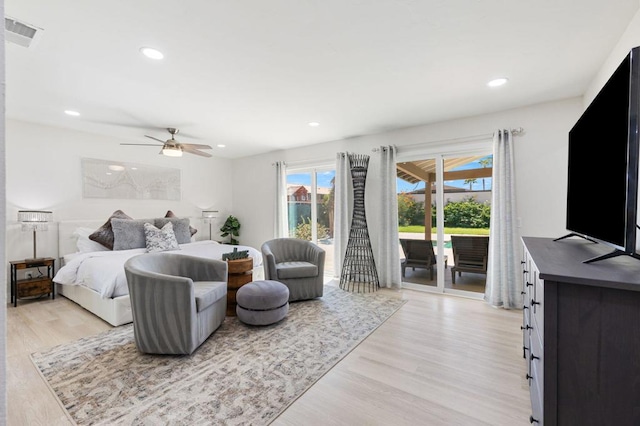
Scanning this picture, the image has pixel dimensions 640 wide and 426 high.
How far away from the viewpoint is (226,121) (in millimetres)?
3928

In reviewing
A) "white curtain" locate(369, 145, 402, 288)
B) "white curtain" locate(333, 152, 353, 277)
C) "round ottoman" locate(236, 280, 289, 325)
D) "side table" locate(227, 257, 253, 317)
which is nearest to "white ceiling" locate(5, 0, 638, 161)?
"white curtain" locate(369, 145, 402, 288)

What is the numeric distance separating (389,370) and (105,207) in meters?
4.99

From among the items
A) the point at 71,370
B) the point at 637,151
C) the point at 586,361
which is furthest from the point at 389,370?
the point at 71,370

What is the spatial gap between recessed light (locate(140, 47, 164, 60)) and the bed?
2.23 m

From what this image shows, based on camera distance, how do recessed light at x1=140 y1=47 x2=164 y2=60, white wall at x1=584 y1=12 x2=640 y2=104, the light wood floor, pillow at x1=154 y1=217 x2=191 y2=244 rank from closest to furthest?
1. the light wood floor
2. white wall at x1=584 y1=12 x2=640 y2=104
3. recessed light at x1=140 y1=47 x2=164 y2=60
4. pillow at x1=154 y1=217 x2=191 y2=244

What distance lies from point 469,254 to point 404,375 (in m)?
2.48

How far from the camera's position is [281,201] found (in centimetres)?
566

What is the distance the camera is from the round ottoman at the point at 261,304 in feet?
9.41

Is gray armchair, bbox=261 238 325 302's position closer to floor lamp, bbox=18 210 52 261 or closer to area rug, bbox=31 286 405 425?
area rug, bbox=31 286 405 425

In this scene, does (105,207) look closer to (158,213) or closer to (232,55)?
(158,213)

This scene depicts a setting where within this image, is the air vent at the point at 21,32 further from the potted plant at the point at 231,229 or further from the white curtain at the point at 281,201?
the potted plant at the point at 231,229

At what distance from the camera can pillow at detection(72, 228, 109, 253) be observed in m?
4.01

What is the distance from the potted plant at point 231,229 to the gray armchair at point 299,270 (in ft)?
8.16

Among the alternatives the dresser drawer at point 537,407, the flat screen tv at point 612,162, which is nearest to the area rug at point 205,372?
the dresser drawer at point 537,407
